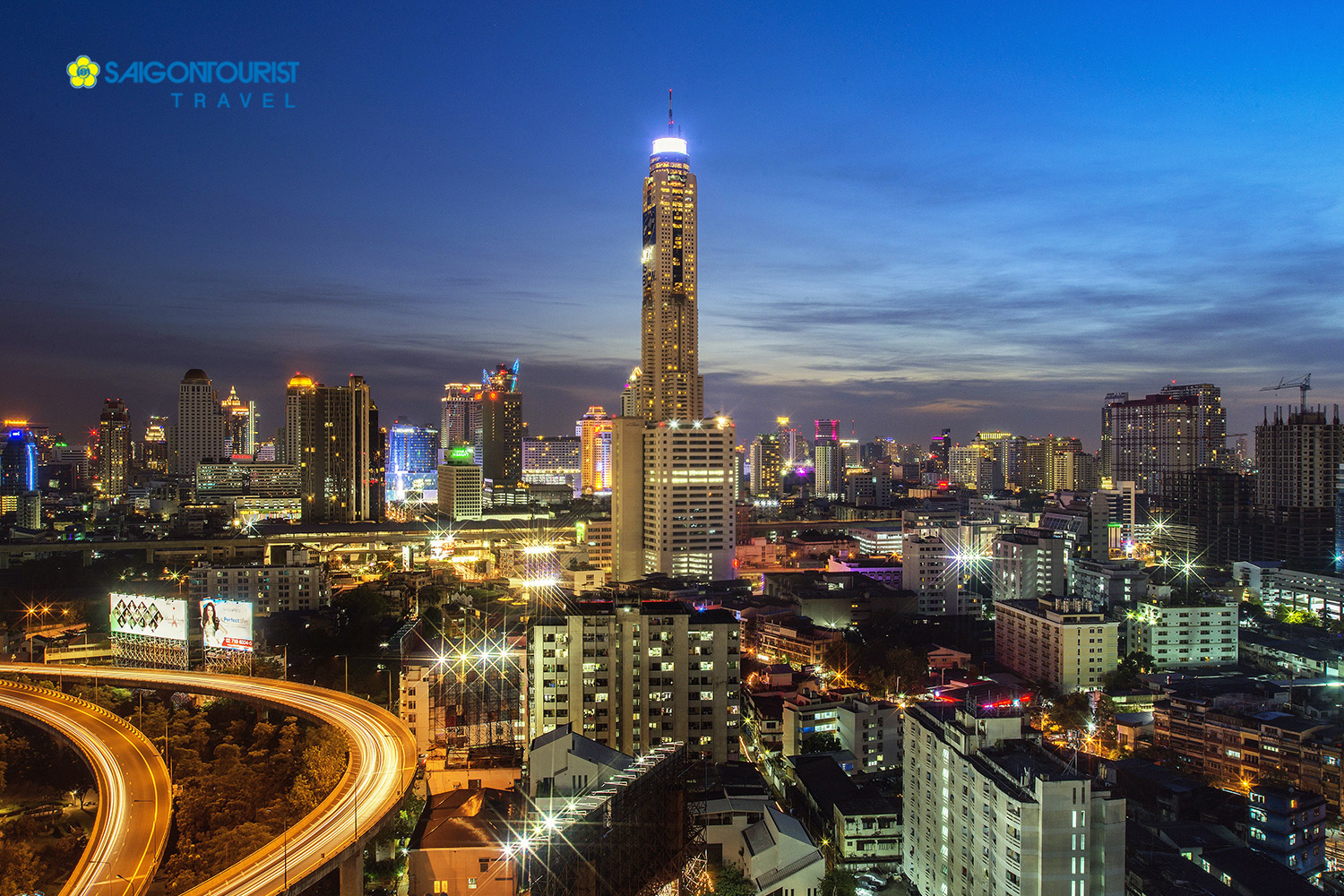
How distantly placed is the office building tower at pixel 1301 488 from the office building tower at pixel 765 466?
27.9 m

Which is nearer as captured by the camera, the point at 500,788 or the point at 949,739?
Answer: the point at 949,739

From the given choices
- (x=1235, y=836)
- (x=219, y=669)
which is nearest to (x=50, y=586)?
(x=219, y=669)

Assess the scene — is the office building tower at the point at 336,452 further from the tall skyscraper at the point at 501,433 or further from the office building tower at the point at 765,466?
the office building tower at the point at 765,466

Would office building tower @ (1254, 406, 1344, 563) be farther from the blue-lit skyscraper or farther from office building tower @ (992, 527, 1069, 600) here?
the blue-lit skyscraper

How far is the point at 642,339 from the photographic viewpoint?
90.2 feet

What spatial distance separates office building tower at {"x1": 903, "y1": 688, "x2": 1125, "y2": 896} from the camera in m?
5.88

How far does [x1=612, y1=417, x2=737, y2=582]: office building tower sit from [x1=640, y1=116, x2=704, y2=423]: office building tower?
5.98m

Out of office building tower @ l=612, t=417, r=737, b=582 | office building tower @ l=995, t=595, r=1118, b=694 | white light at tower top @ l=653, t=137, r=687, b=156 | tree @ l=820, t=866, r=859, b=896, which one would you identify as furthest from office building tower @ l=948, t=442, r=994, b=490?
tree @ l=820, t=866, r=859, b=896

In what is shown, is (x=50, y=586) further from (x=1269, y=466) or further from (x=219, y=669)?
(x=1269, y=466)

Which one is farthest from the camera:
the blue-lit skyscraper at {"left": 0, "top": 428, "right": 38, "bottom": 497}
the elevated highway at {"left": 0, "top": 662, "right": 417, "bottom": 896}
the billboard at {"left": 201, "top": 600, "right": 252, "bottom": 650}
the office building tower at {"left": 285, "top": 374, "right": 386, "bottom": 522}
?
the blue-lit skyscraper at {"left": 0, "top": 428, "right": 38, "bottom": 497}

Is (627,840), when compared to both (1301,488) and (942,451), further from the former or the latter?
(942,451)

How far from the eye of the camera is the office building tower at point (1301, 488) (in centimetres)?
2258

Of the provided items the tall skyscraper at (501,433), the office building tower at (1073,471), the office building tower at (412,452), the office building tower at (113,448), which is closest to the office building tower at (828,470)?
the office building tower at (1073,471)

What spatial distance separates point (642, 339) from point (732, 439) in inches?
307
